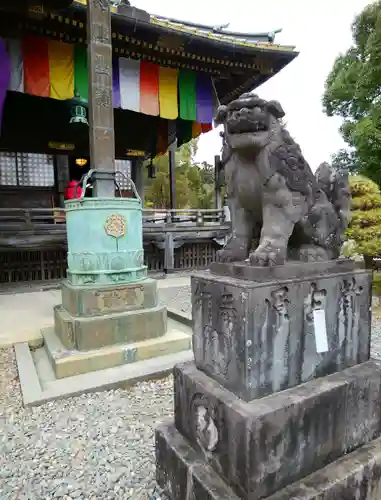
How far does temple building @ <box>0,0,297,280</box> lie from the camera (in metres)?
6.94

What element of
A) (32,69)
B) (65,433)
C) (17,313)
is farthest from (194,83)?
(65,433)

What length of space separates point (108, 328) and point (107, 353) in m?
0.27

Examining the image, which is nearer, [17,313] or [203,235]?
[17,313]

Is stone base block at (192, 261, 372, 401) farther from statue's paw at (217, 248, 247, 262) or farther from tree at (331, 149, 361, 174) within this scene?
tree at (331, 149, 361, 174)

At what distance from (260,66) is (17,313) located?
8490 millimetres

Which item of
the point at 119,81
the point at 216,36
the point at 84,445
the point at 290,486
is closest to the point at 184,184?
the point at 119,81

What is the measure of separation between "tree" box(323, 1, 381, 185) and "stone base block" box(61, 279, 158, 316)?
18.2 feet

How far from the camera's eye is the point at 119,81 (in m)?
8.14

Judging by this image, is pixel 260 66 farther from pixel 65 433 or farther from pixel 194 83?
pixel 65 433

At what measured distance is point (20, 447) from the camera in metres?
2.08

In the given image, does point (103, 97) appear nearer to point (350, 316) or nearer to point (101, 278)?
point (101, 278)

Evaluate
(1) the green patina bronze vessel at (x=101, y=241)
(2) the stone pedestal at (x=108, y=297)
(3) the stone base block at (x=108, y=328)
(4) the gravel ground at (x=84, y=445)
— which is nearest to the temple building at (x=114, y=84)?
(1) the green patina bronze vessel at (x=101, y=241)

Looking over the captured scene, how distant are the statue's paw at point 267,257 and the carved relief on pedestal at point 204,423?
2.25 feet

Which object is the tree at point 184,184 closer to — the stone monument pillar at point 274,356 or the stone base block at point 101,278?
the stone base block at point 101,278
